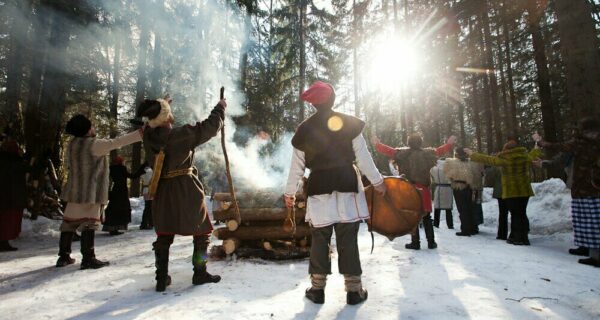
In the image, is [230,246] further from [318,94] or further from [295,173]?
[318,94]

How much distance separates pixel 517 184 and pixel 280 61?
17.2 m

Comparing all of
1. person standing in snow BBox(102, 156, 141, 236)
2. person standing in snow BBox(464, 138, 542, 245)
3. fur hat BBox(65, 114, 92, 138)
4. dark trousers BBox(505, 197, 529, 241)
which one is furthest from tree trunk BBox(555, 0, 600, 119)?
person standing in snow BBox(102, 156, 141, 236)

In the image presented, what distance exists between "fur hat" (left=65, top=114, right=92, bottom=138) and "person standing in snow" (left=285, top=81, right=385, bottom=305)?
338cm

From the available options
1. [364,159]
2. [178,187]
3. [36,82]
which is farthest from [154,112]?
[36,82]

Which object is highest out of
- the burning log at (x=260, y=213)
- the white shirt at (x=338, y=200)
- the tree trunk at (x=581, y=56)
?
the tree trunk at (x=581, y=56)

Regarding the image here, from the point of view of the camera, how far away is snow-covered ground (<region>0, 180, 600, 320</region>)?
10.5 ft

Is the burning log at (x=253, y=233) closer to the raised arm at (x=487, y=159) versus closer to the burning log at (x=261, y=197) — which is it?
the burning log at (x=261, y=197)

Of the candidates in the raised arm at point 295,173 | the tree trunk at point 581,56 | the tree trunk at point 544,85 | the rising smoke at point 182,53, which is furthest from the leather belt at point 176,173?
the tree trunk at point 544,85

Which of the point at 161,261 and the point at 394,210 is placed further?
the point at 394,210

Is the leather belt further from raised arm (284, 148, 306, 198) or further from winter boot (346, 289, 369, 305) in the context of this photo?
winter boot (346, 289, 369, 305)

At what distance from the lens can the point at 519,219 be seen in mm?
6984

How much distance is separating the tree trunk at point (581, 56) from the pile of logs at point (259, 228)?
17.1ft

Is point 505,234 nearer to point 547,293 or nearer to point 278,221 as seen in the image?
point 547,293

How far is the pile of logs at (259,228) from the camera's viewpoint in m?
5.68
